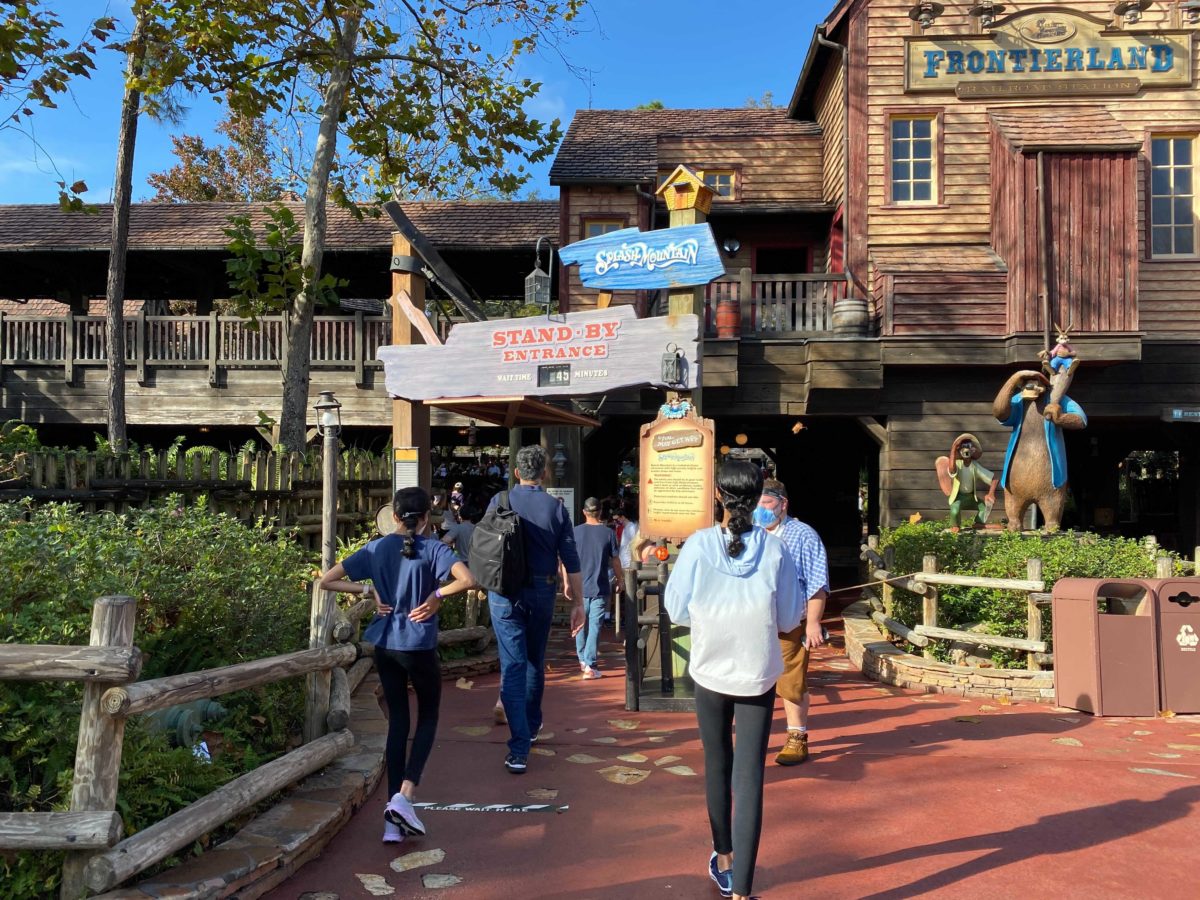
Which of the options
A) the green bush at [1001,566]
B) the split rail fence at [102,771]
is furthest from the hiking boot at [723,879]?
the green bush at [1001,566]

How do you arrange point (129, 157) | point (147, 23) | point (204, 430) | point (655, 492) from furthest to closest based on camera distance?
point (204, 430), point (129, 157), point (147, 23), point (655, 492)

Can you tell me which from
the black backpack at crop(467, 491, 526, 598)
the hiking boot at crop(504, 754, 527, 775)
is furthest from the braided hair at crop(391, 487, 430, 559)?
the hiking boot at crop(504, 754, 527, 775)

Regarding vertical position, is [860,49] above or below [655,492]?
above

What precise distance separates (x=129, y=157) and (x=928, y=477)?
12.8 metres

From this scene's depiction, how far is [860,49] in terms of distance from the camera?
13.4 meters

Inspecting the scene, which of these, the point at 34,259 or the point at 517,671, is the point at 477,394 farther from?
the point at 34,259

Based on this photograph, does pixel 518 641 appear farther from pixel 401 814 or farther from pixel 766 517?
pixel 766 517

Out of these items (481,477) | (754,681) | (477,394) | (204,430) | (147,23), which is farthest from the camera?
(481,477)

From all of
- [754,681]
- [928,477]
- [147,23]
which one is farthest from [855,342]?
[147,23]

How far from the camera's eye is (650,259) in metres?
6.81

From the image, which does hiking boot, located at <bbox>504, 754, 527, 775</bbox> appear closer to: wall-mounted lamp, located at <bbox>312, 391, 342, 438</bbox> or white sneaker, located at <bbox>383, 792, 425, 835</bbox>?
white sneaker, located at <bbox>383, 792, 425, 835</bbox>

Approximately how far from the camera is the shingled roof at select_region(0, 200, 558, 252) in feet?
51.5

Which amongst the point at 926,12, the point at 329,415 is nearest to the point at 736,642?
the point at 329,415

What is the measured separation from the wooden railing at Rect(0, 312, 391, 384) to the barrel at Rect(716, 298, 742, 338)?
19.1ft
